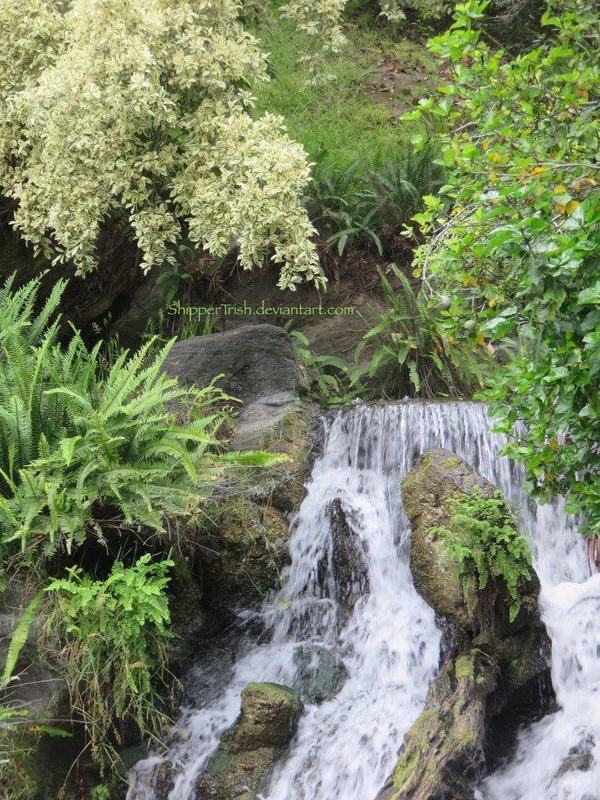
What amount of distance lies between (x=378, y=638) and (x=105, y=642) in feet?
6.01

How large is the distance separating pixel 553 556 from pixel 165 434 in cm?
299

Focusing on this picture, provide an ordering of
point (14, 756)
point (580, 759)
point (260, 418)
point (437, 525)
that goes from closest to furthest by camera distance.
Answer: point (14, 756)
point (580, 759)
point (437, 525)
point (260, 418)

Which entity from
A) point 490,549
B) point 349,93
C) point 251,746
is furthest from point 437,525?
point 349,93

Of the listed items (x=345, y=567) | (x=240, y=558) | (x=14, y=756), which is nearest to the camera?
(x=14, y=756)

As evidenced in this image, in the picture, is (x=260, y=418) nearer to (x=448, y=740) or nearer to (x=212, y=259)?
(x=212, y=259)

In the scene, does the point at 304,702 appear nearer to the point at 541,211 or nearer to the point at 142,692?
the point at 142,692

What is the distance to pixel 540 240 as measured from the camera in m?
2.75

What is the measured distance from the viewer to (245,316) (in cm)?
866

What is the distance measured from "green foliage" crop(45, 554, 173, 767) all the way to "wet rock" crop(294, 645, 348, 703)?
1042mm

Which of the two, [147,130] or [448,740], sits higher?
[147,130]

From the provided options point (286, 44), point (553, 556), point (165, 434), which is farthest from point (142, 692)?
point (286, 44)

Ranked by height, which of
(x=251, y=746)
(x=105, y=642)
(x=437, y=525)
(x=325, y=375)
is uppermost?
(x=325, y=375)

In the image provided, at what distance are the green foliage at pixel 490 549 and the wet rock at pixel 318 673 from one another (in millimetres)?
1121

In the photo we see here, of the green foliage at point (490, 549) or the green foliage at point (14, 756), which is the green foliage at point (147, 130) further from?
the green foliage at point (14, 756)
